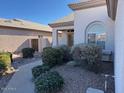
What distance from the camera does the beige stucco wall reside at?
17159 millimetres

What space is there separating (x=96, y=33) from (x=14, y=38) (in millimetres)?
12771

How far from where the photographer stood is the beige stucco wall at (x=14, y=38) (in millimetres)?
17159

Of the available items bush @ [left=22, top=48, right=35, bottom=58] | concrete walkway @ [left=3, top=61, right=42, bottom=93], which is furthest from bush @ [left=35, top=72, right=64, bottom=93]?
bush @ [left=22, top=48, right=35, bottom=58]

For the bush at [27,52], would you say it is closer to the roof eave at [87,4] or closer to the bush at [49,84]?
the roof eave at [87,4]

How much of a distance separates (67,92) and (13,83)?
10.4 ft

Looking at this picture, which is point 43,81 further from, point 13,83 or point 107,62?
point 107,62

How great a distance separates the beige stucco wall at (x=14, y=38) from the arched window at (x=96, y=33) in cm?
1178

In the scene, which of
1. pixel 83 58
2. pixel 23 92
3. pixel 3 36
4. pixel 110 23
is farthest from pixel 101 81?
pixel 3 36

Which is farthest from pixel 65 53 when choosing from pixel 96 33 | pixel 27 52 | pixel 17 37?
pixel 17 37

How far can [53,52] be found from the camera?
28.9ft

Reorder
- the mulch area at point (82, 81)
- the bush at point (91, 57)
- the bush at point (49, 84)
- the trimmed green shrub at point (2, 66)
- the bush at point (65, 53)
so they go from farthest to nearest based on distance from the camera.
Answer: the bush at point (65, 53) → the trimmed green shrub at point (2, 66) → the bush at point (91, 57) → the mulch area at point (82, 81) → the bush at point (49, 84)

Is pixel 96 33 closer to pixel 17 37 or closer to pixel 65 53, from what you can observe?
pixel 65 53

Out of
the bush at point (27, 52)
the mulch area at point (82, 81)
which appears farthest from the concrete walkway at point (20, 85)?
the bush at point (27, 52)

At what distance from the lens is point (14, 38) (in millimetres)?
18531
